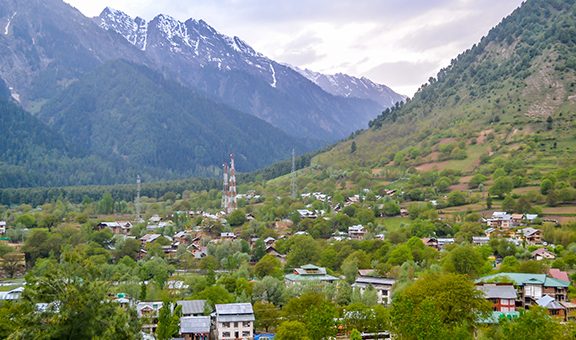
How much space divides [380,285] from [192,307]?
18.2 m

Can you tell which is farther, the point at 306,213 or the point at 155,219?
the point at 155,219

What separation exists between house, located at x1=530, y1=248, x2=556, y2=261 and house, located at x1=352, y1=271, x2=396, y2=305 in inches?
636

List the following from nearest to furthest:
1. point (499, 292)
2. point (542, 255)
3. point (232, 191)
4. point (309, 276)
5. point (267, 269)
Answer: point (499, 292) → point (309, 276) → point (542, 255) → point (267, 269) → point (232, 191)

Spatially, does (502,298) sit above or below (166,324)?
above

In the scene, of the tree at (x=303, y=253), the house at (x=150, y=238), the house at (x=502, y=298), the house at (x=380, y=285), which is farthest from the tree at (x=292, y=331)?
the house at (x=150, y=238)

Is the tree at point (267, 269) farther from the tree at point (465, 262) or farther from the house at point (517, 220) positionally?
the house at point (517, 220)

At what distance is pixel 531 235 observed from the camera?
85.9 m

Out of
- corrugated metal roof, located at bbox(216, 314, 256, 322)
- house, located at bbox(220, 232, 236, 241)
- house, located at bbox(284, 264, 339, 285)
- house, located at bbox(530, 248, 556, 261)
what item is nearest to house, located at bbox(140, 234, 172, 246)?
house, located at bbox(220, 232, 236, 241)

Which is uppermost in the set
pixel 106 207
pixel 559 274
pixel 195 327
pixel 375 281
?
pixel 106 207

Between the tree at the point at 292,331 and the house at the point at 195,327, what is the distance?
28.7ft

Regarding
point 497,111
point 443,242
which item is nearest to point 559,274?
point 443,242

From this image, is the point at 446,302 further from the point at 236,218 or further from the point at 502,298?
the point at 236,218

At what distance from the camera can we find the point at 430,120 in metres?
171

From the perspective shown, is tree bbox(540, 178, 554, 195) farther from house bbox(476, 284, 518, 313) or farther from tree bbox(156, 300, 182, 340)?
tree bbox(156, 300, 182, 340)
